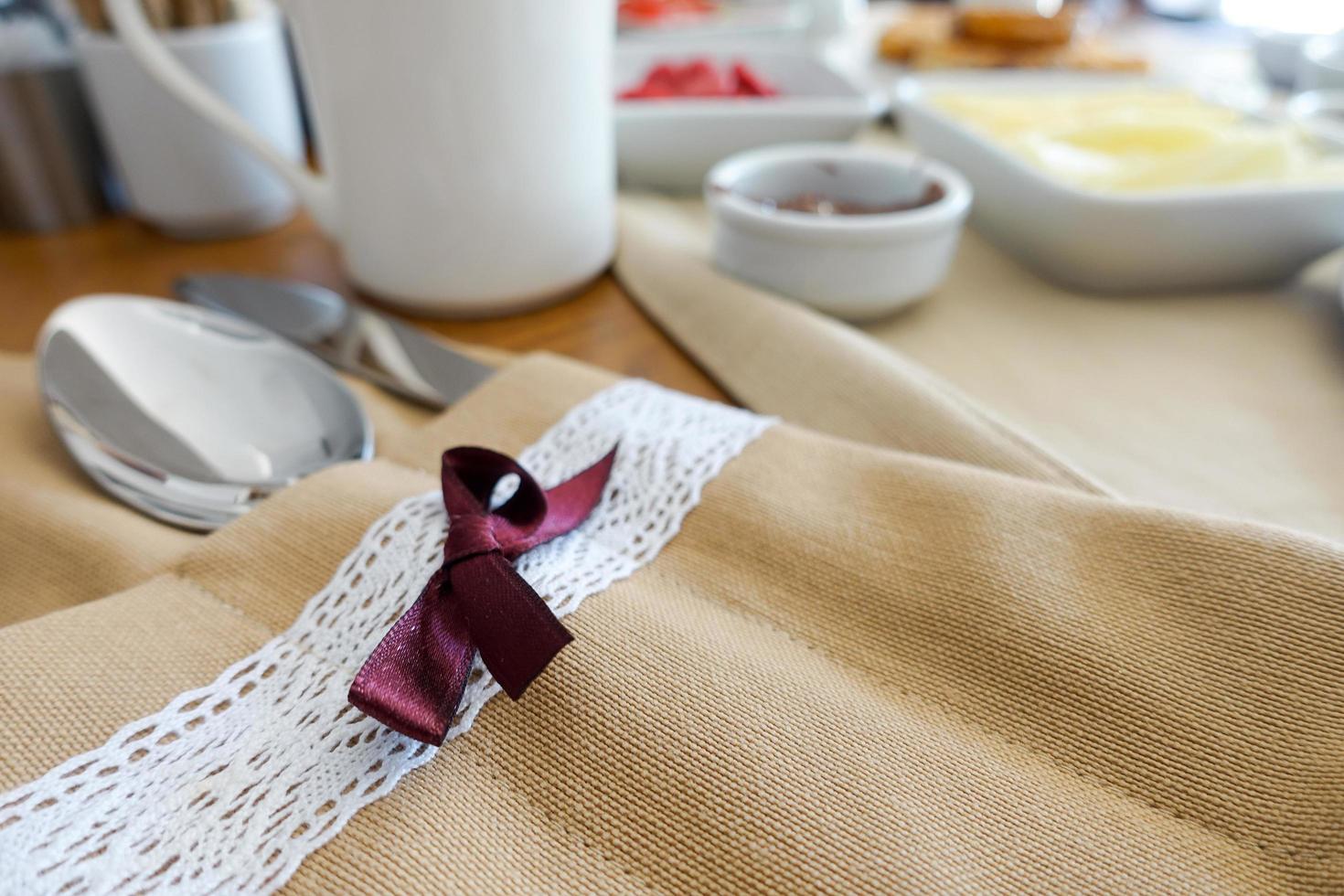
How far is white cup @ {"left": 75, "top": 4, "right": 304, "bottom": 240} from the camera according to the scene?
0.42m

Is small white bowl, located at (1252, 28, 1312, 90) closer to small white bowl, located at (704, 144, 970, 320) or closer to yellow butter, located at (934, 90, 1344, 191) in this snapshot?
yellow butter, located at (934, 90, 1344, 191)

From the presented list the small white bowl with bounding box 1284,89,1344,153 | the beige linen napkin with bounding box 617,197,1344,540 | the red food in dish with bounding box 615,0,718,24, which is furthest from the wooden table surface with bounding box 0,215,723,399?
the red food in dish with bounding box 615,0,718,24

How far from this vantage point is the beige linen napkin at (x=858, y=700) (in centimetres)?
15

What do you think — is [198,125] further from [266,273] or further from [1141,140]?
[1141,140]

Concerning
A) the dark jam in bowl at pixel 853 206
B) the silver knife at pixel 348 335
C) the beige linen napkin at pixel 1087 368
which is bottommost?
the beige linen napkin at pixel 1087 368

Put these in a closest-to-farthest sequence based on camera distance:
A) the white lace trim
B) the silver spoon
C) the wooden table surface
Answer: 1. the white lace trim
2. the silver spoon
3. the wooden table surface

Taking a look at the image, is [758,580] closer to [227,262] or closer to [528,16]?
[528,16]

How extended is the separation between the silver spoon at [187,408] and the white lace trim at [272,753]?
0.08 metres

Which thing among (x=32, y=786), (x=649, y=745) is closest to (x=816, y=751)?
(x=649, y=745)

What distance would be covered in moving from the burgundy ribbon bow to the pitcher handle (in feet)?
0.78

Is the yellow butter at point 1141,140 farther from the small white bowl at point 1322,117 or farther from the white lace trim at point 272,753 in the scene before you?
the white lace trim at point 272,753

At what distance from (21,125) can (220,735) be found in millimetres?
428

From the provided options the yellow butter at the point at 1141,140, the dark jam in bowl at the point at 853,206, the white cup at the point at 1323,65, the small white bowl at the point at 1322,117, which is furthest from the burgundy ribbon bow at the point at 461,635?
the white cup at the point at 1323,65

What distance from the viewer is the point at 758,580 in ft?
0.70
